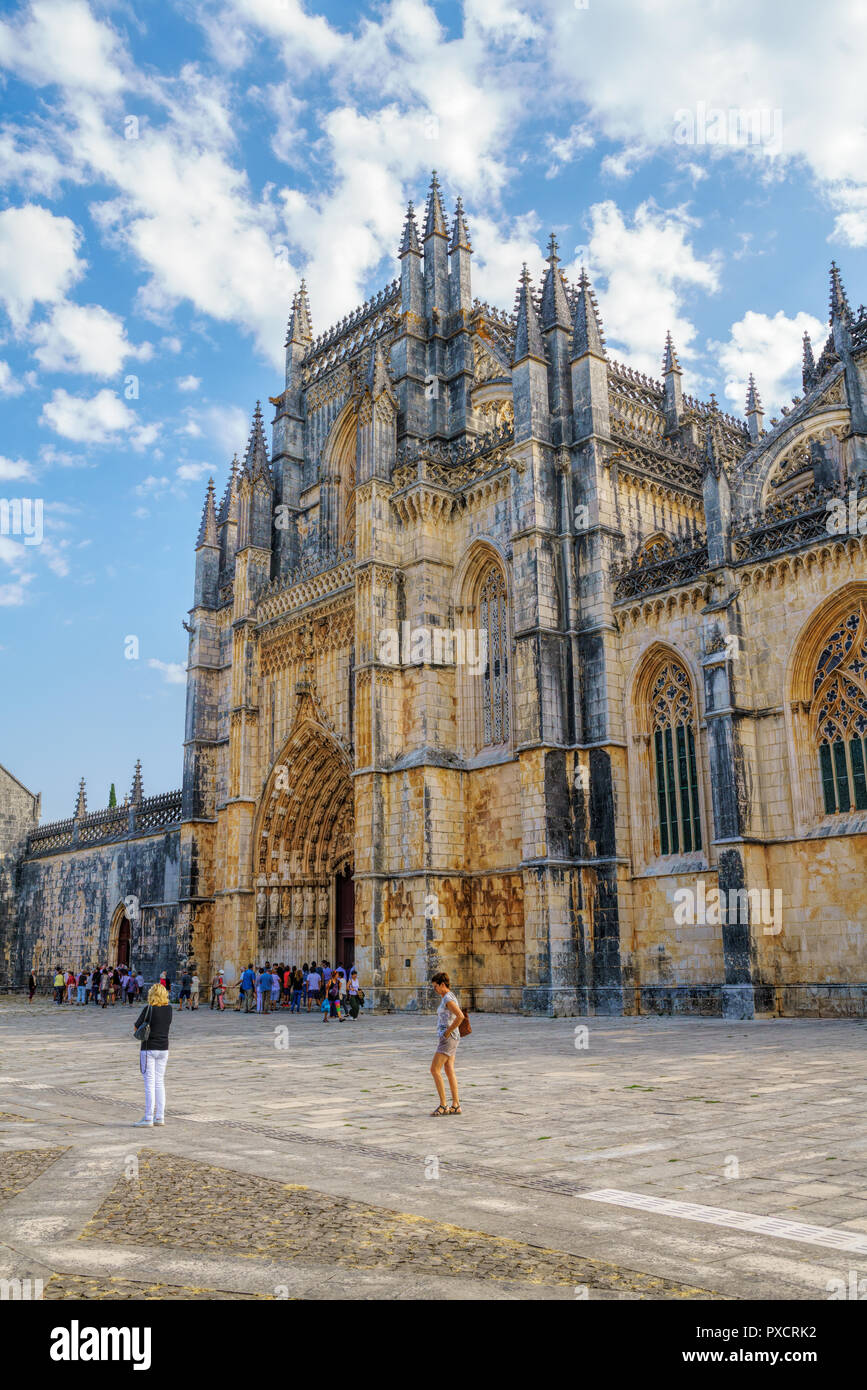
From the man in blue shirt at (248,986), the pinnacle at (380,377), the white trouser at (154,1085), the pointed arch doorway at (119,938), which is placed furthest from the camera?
the pointed arch doorway at (119,938)

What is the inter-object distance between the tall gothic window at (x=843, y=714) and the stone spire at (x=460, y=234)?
62.9ft

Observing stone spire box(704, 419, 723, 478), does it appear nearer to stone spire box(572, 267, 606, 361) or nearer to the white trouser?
stone spire box(572, 267, 606, 361)

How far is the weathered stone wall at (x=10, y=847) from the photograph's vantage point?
4988 centimetres

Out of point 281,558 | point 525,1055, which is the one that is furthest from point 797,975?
point 281,558

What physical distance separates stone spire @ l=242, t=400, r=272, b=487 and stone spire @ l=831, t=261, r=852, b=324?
64.0 feet

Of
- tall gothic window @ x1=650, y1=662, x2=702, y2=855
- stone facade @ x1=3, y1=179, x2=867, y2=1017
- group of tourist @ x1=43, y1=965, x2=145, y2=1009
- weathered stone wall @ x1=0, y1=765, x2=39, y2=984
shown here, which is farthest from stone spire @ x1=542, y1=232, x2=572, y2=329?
weathered stone wall @ x1=0, y1=765, x2=39, y2=984

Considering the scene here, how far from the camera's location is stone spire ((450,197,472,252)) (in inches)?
1276

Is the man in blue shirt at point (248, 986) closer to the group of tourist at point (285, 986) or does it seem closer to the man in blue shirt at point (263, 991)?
the group of tourist at point (285, 986)

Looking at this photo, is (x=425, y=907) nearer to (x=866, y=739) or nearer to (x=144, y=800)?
(x=866, y=739)

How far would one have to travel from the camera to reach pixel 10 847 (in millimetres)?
50750

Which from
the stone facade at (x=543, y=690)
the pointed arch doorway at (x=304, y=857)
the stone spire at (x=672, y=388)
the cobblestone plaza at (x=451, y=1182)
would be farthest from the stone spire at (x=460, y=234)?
the cobblestone plaza at (x=451, y=1182)

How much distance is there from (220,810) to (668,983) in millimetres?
17455

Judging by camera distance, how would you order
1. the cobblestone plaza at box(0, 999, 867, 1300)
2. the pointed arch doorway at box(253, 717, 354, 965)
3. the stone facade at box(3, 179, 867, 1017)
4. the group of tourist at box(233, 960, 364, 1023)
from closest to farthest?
the cobblestone plaza at box(0, 999, 867, 1300) < the stone facade at box(3, 179, 867, 1017) < the group of tourist at box(233, 960, 364, 1023) < the pointed arch doorway at box(253, 717, 354, 965)

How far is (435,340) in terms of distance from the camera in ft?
105
